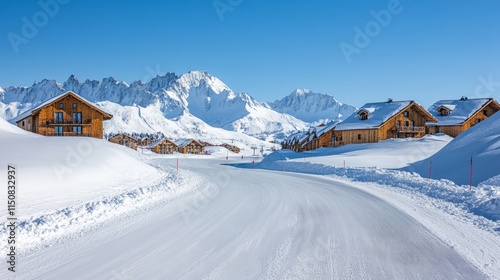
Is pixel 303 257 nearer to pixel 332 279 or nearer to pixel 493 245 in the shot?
pixel 332 279

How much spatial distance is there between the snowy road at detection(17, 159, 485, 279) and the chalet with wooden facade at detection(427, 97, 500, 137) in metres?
54.8

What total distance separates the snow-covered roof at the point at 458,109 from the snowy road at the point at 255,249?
55635 mm

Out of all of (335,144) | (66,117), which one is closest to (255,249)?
(66,117)

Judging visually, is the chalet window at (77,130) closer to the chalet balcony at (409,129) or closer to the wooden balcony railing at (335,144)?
the wooden balcony railing at (335,144)

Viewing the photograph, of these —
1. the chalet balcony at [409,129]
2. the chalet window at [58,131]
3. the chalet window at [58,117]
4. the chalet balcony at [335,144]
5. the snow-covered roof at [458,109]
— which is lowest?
the chalet balcony at [335,144]

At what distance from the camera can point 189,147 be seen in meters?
111

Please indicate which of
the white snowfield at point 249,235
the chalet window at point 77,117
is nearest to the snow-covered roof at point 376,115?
the white snowfield at point 249,235

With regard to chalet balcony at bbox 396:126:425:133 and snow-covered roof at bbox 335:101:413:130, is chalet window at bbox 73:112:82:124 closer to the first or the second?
snow-covered roof at bbox 335:101:413:130

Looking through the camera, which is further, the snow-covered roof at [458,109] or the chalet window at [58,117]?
the snow-covered roof at [458,109]

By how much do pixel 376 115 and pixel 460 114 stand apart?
16.4 metres

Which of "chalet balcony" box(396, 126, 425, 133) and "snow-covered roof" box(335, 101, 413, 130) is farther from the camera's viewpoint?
"chalet balcony" box(396, 126, 425, 133)

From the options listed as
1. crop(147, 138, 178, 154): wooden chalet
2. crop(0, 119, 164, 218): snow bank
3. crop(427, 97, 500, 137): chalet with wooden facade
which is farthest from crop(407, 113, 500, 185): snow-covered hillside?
crop(147, 138, 178, 154): wooden chalet

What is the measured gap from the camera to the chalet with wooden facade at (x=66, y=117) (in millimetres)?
47062

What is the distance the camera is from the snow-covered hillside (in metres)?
16.7
